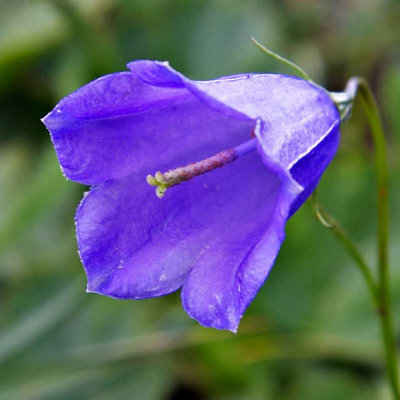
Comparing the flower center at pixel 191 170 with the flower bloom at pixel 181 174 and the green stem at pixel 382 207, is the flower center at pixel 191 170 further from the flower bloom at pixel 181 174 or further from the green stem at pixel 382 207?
the green stem at pixel 382 207

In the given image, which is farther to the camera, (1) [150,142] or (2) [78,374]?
(2) [78,374]

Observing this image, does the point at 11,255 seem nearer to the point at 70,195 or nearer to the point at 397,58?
the point at 70,195

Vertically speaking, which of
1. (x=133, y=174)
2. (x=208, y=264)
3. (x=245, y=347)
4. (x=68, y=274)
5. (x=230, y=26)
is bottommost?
(x=245, y=347)

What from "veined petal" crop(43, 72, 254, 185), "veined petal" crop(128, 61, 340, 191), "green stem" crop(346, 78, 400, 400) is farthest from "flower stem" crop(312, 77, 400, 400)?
"veined petal" crop(43, 72, 254, 185)

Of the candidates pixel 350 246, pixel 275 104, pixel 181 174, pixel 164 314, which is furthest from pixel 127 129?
pixel 164 314

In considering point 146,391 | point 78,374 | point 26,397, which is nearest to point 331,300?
point 146,391

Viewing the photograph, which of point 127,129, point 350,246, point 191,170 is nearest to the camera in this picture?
point 191,170

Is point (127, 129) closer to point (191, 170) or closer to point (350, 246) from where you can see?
point (191, 170)

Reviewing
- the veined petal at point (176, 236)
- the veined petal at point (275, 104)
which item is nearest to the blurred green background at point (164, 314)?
the veined petal at point (176, 236)
